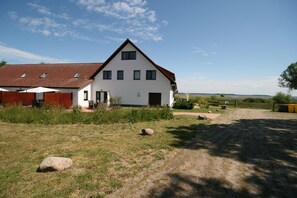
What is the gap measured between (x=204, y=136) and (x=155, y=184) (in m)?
5.69

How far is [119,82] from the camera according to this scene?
29.0 meters

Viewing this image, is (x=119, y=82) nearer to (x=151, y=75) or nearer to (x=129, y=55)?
(x=129, y=55)

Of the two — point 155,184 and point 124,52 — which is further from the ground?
point 124,52

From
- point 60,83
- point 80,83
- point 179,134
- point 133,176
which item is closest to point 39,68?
point 60,83

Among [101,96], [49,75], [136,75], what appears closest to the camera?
[136,75]

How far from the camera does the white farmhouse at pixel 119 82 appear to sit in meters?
27.4

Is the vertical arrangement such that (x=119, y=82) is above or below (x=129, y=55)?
below

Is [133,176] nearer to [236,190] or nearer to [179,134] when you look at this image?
[236,190]

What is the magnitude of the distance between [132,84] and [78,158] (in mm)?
22438

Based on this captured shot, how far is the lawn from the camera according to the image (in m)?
4.66

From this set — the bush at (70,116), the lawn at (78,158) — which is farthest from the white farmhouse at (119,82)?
the lawn at (78,158)

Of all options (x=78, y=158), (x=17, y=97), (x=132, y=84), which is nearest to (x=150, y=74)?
(x=132, y=84)

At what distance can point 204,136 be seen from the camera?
996 cm

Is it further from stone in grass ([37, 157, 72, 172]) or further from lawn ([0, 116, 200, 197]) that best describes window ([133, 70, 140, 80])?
stone in grass ([37, 157, 72, 172])
